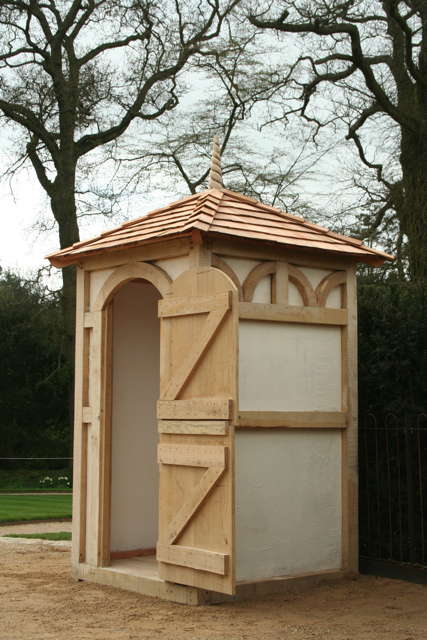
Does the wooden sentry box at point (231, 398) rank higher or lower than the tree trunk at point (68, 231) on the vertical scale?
lower

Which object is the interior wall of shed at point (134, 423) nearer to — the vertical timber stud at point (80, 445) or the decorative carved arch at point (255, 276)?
the vertical timber stud at point (80, 445)

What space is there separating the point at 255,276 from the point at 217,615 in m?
2.80

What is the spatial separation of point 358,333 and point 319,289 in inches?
46.5

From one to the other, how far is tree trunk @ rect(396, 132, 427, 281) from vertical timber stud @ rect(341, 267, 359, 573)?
5.27 meters

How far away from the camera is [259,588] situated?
8070 millimetres

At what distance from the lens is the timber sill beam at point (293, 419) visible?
7.98 m

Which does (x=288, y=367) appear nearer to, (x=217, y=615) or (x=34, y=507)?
(x=217, y=615)

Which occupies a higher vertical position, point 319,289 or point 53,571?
point 319,289

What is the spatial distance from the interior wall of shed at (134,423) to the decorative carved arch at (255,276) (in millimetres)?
2217

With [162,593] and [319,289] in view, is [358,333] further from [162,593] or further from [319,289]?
[162,593]

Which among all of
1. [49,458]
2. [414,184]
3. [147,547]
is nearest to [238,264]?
[147,547]

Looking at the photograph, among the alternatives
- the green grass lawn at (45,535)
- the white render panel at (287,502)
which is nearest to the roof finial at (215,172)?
the white render panel at (287,502)

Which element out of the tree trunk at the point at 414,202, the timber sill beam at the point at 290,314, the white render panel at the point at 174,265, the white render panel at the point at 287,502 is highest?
the tree trunk at the point at 414,202

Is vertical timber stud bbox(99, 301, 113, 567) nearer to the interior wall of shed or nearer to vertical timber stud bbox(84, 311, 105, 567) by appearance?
vertical timber stud bbox(84, 311, 105, 567)
